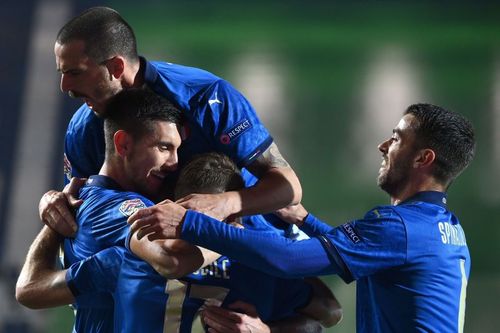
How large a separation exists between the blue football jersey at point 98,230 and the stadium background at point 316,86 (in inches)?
134

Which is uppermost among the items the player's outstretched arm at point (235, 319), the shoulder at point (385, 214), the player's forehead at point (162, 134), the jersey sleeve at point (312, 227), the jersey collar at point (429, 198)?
the player's forehead at point (162, 134)

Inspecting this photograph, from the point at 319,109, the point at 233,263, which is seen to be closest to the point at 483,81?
the point at 319,109

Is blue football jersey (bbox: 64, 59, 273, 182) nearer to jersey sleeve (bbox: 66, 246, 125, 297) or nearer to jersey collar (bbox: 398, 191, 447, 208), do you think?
jersey sleeve (bbox: 66, 246, 125, 297)

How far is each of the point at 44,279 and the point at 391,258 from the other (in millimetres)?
1109

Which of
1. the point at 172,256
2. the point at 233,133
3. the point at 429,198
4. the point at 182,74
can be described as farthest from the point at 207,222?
the point at 182,74

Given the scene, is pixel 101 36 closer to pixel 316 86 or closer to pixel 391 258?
pixel 391 258

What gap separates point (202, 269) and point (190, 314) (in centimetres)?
13

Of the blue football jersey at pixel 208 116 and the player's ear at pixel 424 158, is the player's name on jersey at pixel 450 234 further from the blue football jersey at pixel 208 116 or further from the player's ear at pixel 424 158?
the blue football jersey at pixel 208 116

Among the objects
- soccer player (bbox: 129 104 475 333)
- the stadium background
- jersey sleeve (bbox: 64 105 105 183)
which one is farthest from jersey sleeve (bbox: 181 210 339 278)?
the stadium background

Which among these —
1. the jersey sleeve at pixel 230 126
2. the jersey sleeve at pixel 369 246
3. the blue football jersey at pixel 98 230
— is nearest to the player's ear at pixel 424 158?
the jersey sleeve at pixel 369 246

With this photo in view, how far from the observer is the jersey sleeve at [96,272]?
2.61 metres

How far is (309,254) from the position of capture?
8.27ft

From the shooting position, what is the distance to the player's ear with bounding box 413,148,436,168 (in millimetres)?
2799

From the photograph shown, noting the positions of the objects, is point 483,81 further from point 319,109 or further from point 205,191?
point 205,191
